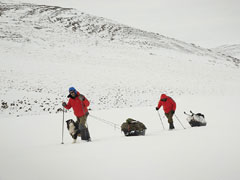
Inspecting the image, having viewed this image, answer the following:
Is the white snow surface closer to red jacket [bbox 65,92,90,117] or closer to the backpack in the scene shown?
the backpack

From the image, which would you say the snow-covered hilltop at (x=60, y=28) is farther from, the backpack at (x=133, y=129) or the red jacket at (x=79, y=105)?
the backpack at (x=133, y=129)

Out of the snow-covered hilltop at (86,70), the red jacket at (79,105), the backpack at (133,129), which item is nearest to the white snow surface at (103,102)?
the snow-covered hilltop at (86,70)

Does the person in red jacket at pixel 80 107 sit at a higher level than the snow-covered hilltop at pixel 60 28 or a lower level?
lower

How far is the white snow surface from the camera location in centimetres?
321

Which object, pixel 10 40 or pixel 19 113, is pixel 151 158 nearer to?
pixel 19 113

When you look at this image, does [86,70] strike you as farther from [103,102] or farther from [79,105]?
[79,105]

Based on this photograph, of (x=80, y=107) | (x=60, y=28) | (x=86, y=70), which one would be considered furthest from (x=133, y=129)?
(x=60, y=28)

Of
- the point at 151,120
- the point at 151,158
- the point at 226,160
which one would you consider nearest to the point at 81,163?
the point at 151,158

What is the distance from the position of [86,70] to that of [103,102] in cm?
933

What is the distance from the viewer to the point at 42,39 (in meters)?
33.2

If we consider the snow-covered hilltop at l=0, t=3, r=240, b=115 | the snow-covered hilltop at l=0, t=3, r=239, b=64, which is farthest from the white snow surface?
the snow-covered hilltop at l=0, t=3, r=239, b=64

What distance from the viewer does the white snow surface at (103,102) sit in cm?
321

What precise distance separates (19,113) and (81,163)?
34.4 feet

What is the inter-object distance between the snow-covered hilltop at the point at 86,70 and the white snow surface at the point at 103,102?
111mm
